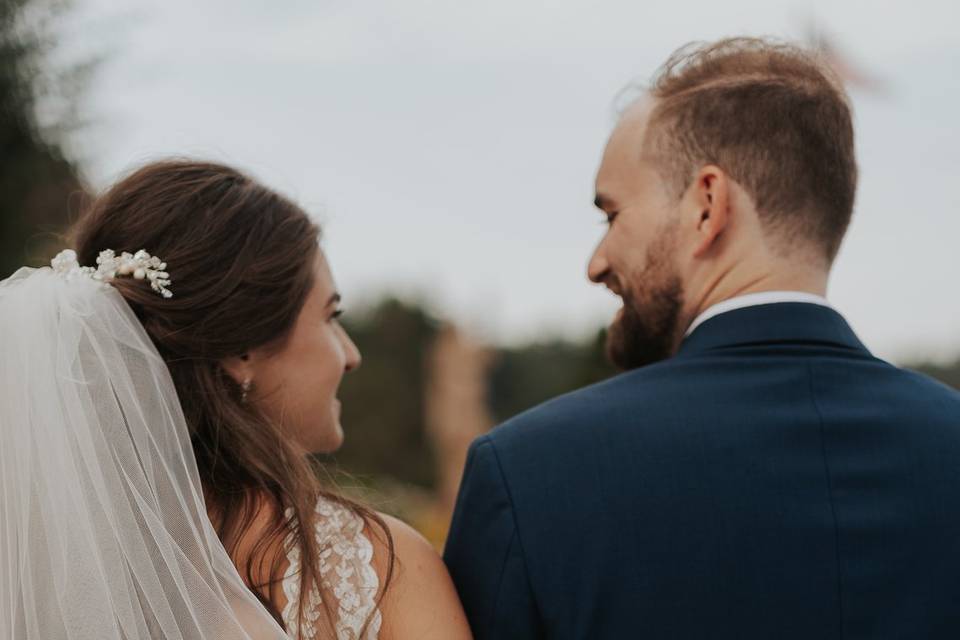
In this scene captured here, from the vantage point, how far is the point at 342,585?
2.37 m

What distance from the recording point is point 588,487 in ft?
7.13

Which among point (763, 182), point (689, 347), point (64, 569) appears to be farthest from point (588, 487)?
point (64, 569)

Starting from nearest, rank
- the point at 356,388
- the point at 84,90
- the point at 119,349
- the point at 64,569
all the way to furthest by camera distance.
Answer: the point at 64,569 < the point at 119,349 < the point at 84,90 < the point at 356,388

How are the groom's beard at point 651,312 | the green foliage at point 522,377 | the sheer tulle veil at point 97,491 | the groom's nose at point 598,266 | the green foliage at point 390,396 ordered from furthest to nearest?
the green foliage at point 522,377 < the green foliage at point 390,396 < the groom's nose at point 598,266 < the groom's beard at point 651,312 < the sheer tulle veil at point 97,491

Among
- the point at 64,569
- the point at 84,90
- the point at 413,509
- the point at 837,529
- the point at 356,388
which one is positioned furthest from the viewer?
the point at 356,388

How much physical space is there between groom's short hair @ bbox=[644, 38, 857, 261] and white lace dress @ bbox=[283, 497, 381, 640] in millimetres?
1173

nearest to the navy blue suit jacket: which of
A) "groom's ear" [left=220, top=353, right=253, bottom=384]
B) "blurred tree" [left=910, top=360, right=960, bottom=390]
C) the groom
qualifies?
the groom

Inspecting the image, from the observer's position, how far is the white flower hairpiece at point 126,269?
8.44ft

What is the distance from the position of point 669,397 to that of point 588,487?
0.27 metres

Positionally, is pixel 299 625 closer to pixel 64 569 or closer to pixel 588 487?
pixel 64 569

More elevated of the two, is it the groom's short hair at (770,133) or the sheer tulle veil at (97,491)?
the groom's short hair at (770,133)

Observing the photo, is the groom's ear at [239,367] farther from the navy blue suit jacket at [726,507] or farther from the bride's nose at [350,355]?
the navy blue suit jacket at [726,507]

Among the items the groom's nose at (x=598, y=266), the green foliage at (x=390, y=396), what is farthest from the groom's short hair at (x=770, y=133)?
the green foliage at (x=390, y=396)

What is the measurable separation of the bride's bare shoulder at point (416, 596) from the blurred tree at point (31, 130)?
21.4 feet
